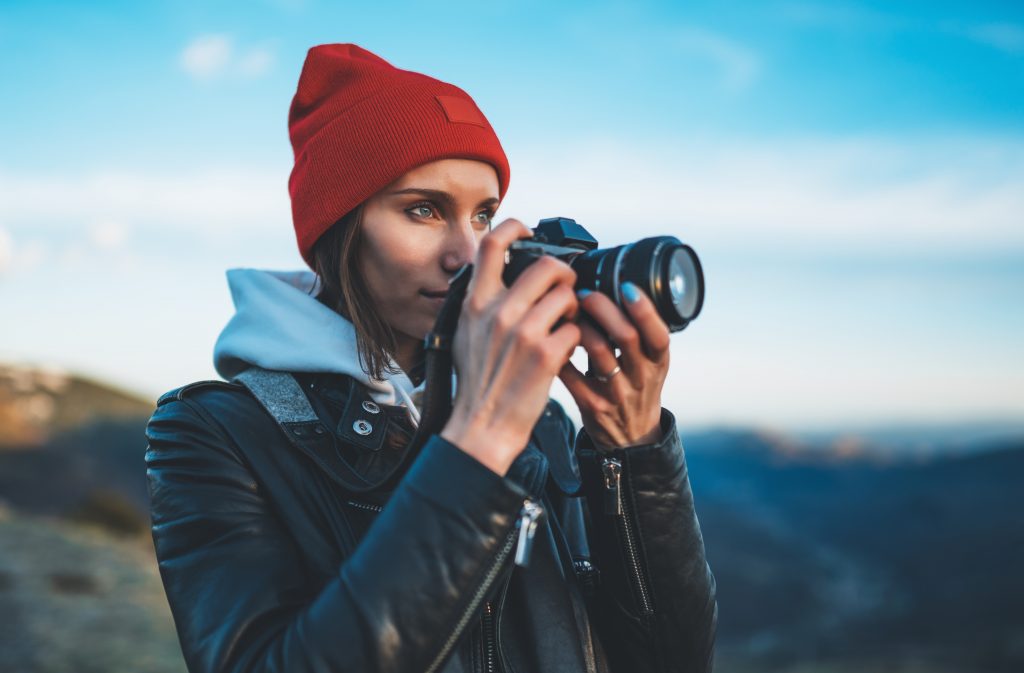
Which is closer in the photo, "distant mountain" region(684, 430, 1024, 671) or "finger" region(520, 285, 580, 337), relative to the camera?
"finger" region(520, 285, 580, 337)

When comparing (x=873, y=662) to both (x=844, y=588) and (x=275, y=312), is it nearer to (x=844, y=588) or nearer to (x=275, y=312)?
(x=275, y=312)

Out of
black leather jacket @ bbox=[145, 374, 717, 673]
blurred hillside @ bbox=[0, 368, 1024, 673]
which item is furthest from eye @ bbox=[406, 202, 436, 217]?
blurred hillside @ bbox=[0, 368, 1024, 673]

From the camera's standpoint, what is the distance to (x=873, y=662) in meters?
15.4

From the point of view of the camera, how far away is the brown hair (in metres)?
1.76

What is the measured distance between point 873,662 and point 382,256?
1706 centimetres

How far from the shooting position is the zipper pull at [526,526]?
1216mm

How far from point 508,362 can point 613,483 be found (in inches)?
18.2

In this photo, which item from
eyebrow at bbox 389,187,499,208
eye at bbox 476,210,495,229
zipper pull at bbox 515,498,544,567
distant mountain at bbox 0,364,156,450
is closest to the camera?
zipper pull at bbox 515,498,544,567

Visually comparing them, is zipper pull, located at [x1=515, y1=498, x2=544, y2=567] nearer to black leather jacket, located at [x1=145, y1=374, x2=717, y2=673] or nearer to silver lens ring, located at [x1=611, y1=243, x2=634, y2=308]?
black leather jacket, located at [x1=145, y1=374, x2=717, y2=673]

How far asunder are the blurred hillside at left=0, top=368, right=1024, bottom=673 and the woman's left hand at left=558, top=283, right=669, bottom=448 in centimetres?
761

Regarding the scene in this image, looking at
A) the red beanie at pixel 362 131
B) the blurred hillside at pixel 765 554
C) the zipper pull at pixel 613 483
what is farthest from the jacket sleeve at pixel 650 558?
the blurred hillside at pixel 765 554

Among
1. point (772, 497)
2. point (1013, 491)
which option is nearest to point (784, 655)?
point (1013, 491)

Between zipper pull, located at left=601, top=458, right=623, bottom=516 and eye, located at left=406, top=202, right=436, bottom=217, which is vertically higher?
eye, located at left=406, top=202, right=436, bottom=217

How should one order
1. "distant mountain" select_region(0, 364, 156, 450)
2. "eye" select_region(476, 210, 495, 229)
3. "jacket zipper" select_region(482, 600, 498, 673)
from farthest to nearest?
1. "distant mountain" select_region(0, 364, 156, 450)
2. "eye" select_region(476, 210, 495, 229)
3. "jacket zipper" select_region(482, 600, 498, 673)
